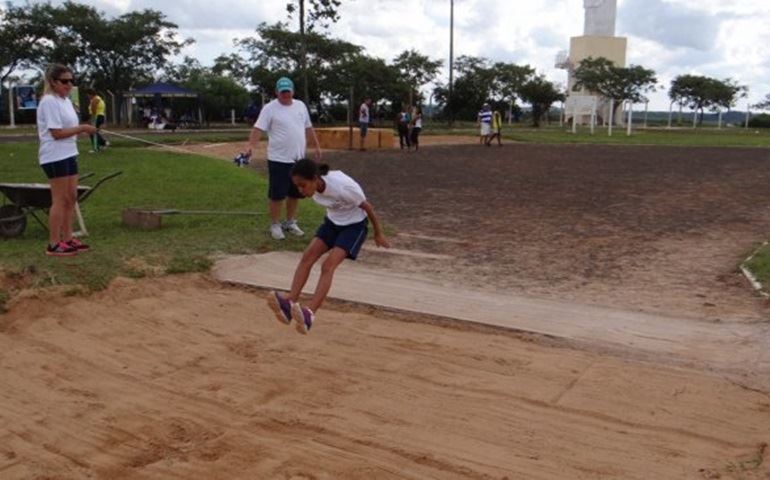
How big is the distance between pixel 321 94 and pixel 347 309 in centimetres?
4259

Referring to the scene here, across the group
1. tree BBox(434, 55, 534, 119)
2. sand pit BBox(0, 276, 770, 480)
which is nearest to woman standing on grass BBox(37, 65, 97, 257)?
sand pit BBox(0, 276, 770, 480)

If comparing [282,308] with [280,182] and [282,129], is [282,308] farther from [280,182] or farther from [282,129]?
[282,129]

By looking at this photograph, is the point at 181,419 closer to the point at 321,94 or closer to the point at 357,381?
the point at 357,381

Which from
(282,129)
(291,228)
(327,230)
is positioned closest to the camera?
(327,230)

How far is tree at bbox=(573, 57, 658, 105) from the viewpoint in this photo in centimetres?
5969

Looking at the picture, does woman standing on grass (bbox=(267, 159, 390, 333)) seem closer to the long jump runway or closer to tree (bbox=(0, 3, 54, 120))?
the long jump runway

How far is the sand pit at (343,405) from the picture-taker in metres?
3.88

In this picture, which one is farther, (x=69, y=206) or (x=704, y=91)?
(x=704, y=91)

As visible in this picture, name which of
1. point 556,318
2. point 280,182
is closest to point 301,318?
point 556,318

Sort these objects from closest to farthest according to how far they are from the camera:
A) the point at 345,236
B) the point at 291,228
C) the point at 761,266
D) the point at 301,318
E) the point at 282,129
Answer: the point at 301,318 < the point at 345,236 < the point at 761,266 < the point at 282,129 < the point at 291,228

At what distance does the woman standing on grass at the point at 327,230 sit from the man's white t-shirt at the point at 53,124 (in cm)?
311

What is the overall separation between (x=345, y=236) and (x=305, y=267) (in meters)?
0.39

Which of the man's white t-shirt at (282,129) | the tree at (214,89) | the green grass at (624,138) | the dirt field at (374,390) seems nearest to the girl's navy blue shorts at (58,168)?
the dirt field at (374,390)

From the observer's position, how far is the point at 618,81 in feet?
197
